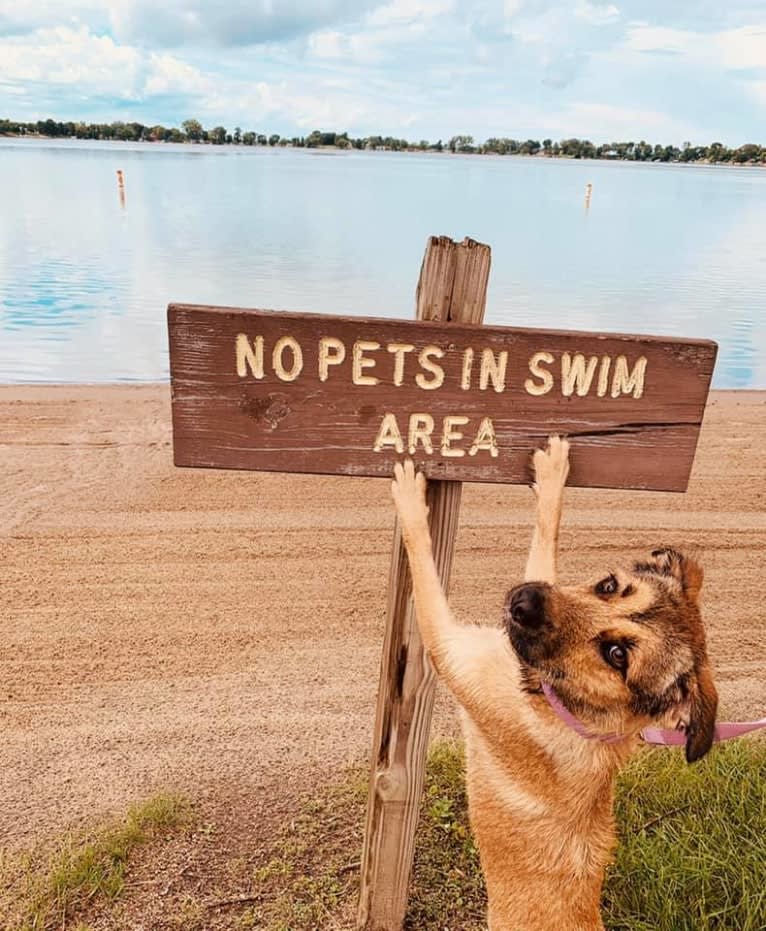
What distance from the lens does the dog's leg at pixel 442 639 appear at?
2408 mm

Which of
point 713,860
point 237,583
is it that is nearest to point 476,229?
point 237,583

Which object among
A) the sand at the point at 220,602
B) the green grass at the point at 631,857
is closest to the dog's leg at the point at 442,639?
the green grass at the point at 631,857

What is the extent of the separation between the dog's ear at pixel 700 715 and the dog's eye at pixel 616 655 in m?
0.20

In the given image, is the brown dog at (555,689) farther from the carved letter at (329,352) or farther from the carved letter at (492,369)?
the carved letter at (329,352)

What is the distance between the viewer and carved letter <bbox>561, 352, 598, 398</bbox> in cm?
229

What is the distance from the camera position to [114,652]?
4.95 metres

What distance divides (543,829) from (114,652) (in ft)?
11.2

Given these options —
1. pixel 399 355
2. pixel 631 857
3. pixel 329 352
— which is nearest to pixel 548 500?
pixel 399 355

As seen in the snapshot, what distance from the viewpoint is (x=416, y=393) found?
2.29 metres

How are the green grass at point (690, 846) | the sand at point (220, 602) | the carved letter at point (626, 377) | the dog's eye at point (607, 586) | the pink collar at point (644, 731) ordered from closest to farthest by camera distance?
the pink collar at point (644, 731) < the carved letter at point (626, 377) < the dog's eye at point (607, 586) < the green grass at point (690, 846) < the sand at point (220, 602)

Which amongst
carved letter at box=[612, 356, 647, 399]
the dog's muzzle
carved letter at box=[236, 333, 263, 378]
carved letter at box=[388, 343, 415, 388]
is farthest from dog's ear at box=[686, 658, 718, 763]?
carved letter at box=[236, 333, 263, 378]

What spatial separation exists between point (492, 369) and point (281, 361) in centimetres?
64

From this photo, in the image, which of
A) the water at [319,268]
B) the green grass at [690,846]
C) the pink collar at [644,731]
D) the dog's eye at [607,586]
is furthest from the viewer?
the water at [319,268]

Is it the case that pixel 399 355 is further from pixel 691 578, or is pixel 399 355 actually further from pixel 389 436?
pixel 691 578
